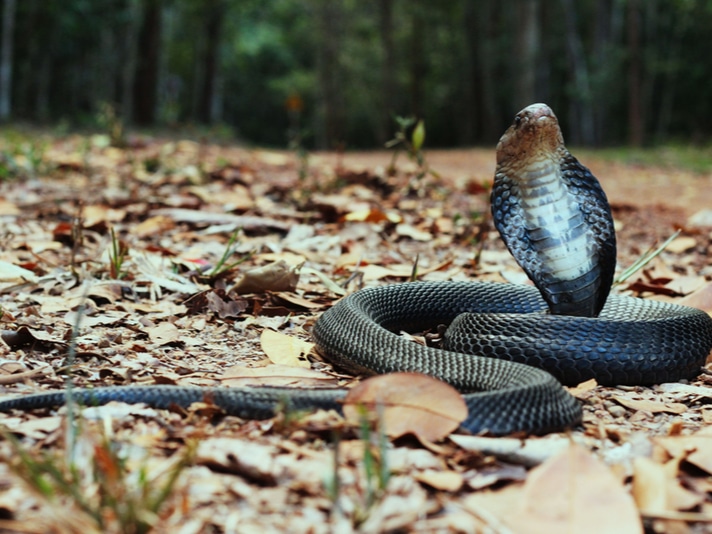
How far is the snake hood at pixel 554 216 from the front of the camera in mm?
3449

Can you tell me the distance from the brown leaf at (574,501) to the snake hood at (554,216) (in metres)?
1.51

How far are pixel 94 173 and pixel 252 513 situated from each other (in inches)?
278

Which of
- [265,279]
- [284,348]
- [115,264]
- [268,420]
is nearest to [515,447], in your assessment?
[268,420]

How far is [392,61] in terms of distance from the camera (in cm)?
3083

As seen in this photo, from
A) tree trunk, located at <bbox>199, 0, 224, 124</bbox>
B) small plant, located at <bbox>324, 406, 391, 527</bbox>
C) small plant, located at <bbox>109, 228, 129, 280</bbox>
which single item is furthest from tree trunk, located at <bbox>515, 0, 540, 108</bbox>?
small plant, located at <bbox>324, 406, 391, 527</bbox>

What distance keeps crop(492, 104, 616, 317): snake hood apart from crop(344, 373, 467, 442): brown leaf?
1187mm

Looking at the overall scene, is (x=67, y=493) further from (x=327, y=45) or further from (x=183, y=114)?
(x=183, y=114)

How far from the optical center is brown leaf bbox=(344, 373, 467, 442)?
2416mm

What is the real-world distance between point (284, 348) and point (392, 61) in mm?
28551

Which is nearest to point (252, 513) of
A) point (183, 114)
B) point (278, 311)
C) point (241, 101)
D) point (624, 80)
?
point (278, 311)

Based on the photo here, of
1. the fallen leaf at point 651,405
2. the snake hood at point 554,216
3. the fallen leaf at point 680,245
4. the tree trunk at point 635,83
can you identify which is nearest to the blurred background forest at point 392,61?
the tree trunk at point 635,83

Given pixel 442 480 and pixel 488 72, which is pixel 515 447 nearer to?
pixel 442 480

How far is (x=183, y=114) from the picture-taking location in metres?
48.4

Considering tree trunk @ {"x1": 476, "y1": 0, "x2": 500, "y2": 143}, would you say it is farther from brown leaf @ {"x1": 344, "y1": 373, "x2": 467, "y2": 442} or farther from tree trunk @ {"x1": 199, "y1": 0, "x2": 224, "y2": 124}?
brown leaf @ {"x1": 344, "y1": 373, "x2": 467, "y2": 442}
